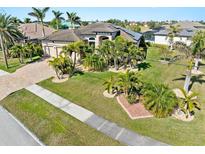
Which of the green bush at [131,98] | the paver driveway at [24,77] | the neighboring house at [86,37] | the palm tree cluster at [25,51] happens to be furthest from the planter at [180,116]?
the palm tree cluster at [25,51]

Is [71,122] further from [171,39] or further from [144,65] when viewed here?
[171,39]

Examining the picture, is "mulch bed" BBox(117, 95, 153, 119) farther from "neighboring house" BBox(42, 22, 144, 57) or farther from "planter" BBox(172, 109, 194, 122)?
"neighboring house" BBox(42, 22, 144, 57)

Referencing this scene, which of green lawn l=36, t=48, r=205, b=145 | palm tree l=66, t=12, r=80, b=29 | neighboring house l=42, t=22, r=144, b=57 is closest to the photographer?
green lawn l=36, t=48, r=205, b=145

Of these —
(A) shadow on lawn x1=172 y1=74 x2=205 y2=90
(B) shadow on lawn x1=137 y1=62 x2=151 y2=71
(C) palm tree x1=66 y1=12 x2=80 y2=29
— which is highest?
(C) palm tree x1=66 y1=12 x2=80 y2=29

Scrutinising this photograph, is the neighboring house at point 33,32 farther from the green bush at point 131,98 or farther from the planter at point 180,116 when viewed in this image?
the planter at point 180,116

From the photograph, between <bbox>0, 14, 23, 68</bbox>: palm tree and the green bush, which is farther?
<bbox>0, 14, 23, 68</bbox>: palm tree

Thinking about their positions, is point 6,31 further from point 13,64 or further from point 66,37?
point 66,37

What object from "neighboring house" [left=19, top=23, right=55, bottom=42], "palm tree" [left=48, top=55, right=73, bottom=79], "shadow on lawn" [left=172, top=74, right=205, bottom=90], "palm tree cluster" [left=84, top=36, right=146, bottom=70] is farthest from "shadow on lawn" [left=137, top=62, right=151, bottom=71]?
"neighboring house" [left=19, top=23, right=55, bottom=42]
